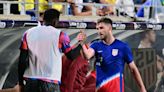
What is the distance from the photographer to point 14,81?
25.0 ft

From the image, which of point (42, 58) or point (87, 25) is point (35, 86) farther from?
point (87, 25)

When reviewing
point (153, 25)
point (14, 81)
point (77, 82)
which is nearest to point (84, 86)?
point (77, 82)

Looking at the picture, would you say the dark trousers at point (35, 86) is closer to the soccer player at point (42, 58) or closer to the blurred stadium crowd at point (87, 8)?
the soccer player at point (42, 58)

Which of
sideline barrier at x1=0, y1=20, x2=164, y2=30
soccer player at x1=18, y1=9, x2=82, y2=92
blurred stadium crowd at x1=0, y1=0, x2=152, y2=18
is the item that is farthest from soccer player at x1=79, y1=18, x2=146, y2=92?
blurred stadium crowd at x1=0, y1=0, x2=152, y2=18

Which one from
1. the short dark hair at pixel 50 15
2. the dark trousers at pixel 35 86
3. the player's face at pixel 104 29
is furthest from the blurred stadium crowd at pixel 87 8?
the dark trousers at pixel 35 86

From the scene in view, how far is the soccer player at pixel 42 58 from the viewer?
6145 millimetres

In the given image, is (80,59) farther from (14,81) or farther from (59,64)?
(59,64)

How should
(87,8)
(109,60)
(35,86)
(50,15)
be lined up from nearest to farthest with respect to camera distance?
(35,86)
(50,15)
(109,60)
(87,8)

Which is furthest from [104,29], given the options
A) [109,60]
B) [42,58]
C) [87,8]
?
[87,8]

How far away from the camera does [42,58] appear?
616 centimetres

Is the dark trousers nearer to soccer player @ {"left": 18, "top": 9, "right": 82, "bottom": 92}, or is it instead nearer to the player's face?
soccer player @ {"left": 18, "top": 9, "right": 82, "bottom": 92}

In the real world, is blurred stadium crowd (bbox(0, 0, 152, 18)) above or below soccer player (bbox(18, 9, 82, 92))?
above

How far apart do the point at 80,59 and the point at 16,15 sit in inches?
47.0

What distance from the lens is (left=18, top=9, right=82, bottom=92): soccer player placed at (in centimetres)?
614
